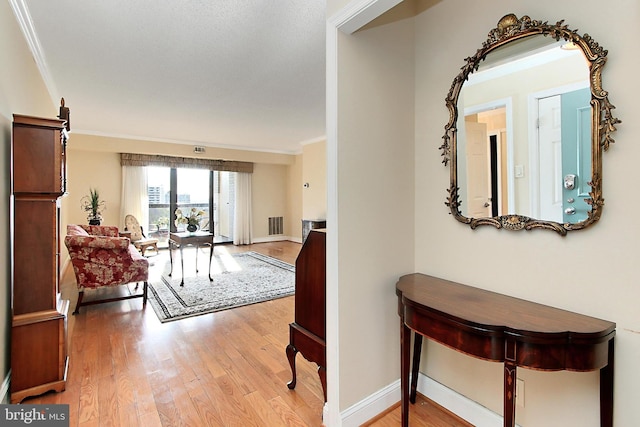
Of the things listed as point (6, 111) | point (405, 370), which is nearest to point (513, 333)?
point (405, 370)

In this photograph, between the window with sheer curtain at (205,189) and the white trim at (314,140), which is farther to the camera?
the white trim at (314,140)

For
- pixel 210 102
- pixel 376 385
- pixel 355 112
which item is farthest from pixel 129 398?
pixel 210 102

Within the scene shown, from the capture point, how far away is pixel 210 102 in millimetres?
4203

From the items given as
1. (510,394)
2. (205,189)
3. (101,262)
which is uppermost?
(205,189)

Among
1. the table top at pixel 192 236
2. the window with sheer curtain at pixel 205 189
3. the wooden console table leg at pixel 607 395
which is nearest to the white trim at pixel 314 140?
the window with sheer curtain at pixel 205 189

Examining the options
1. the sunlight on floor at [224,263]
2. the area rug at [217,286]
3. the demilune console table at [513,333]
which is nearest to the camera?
the demilune console table at [513,333]

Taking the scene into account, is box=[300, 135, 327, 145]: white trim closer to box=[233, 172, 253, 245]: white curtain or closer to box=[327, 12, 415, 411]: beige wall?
box=[233, 172, 253, 245]: white curtain

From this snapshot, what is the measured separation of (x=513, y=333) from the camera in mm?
→ 1065

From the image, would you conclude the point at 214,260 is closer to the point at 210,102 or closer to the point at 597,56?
the point at 210,102

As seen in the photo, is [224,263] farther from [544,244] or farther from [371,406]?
[544,244]

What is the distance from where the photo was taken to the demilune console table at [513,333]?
1027 millimetres

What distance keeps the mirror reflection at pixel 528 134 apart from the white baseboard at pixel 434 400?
100cm

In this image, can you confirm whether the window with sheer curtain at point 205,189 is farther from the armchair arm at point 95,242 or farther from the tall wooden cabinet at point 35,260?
the tall wooden cabinet at point 35,260

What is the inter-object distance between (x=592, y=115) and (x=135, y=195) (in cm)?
752
